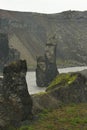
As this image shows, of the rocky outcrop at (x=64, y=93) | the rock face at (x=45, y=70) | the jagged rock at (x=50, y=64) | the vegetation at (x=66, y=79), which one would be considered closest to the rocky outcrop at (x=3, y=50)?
the jagged rock at (x=50, y=64)

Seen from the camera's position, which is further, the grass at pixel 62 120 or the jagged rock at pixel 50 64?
the jagged rock at pixel 50 64

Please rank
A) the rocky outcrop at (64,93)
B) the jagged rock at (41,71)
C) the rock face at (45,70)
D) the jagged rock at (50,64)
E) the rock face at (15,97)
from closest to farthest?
the rock face at (15,97)
the rocky outcrop at (64,93)
the rock face at (45,70)
the jagged rock at (41,71)
the jagged rock at (50,64)

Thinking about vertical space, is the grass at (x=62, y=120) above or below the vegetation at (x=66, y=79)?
below

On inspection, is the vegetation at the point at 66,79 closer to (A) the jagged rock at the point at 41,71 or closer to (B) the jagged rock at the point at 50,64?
(A) the jagged rock at the point at 41,71

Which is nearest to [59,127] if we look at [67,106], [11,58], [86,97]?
[67,106]

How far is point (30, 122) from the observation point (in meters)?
26.7

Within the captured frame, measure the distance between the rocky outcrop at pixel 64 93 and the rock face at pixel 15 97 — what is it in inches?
133

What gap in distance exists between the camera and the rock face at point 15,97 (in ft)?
87.2

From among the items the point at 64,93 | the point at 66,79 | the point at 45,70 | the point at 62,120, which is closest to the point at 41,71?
the point at 45,70

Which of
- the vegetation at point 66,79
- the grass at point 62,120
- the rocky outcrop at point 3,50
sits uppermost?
the rocky outcrop at point 3,50

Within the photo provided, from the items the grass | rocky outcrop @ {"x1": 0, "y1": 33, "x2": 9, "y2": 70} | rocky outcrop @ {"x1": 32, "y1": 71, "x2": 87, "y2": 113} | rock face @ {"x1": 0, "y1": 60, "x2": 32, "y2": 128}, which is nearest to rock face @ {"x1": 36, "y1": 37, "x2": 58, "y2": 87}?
rocky outcrop @ {"x1": 0, "y1": 33, "x2": 9, "y2": 70}

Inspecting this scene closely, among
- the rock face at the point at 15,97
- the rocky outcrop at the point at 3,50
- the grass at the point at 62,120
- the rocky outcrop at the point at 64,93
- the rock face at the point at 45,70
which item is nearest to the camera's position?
the grass at the point at 62,120

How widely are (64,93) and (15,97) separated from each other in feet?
31.4

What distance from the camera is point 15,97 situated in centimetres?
2675
